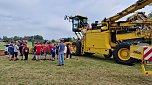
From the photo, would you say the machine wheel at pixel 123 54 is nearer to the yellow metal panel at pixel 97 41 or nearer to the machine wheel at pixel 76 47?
the yellow metal panel at pixel 97 41

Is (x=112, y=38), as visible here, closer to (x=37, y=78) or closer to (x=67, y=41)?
(x=67, y=41)

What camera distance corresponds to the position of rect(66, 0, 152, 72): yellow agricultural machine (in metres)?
14.9

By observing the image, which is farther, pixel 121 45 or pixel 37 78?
pixel 121 45

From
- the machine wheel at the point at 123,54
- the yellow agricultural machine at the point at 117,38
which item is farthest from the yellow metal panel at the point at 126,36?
the machine wheel at the point at 123,54

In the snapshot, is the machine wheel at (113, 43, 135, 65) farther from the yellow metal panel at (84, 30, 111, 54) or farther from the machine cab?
the machine cab

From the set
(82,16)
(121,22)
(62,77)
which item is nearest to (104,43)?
(121,22)

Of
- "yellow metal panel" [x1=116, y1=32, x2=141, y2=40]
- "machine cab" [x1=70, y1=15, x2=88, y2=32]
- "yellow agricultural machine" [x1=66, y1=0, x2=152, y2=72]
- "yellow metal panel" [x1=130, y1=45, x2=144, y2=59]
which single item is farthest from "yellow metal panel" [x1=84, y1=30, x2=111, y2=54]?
"yellow metal panel" [x1=130, y1=45, x2=144, y2=59]

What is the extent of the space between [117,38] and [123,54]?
5.66ft

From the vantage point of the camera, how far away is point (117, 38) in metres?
16.7

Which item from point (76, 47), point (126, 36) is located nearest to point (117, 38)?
point (126, 36)

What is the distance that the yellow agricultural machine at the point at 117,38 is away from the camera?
14.9 meters

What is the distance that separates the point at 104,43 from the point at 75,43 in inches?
164

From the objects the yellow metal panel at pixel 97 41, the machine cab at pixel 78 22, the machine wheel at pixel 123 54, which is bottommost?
the machine wheel at pixel 123 54

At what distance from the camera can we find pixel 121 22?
16688 mm
